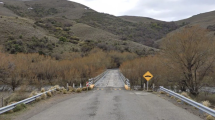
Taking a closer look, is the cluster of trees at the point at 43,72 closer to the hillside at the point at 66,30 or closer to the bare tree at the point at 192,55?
the bare tree at the point at 192,55

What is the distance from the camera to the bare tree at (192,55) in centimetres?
2322

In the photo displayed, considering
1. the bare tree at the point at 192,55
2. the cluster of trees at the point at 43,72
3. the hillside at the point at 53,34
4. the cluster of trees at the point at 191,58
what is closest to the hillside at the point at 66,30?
the hillside at the point at 53,34

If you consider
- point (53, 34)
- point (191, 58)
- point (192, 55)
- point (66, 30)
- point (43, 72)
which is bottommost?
point (43, 72)

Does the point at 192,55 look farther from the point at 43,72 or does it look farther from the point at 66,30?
the point at 66,30

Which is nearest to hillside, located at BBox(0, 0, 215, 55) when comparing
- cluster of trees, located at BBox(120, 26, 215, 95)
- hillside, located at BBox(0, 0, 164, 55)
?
hillside, located at BBox(0, 0, 164, 55)

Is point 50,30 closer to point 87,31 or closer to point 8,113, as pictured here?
point 87,31

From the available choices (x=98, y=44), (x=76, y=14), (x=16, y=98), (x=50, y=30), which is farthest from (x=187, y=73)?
(x=76, y=14)

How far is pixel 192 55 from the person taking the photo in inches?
939

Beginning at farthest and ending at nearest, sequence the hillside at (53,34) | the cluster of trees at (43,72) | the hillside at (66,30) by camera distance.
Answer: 1. the hillside at (66,30)
2. the hillside at (53,34)
3. the cluster of trees at (43,72)

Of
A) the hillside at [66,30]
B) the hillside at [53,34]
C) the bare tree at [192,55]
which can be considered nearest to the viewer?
the bare tree at [192,55]

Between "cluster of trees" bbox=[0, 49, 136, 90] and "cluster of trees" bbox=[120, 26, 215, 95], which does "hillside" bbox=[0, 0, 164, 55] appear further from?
"cluster of trees" bbox=[120, 26, 215, 95]

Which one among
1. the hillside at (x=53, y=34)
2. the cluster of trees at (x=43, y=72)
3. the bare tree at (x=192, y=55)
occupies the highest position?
the hillside at (x=53, y=34)

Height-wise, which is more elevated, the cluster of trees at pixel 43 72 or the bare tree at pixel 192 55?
the bare tree at pixel 192 55

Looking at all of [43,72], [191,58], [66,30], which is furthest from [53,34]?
[191,58]
